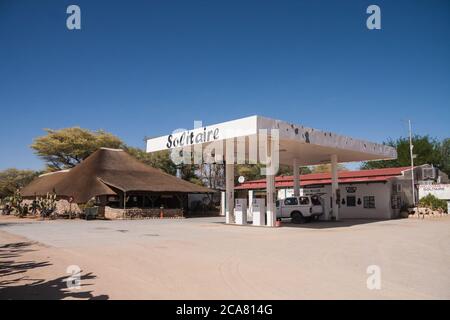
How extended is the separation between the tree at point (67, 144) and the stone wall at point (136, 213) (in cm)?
2849

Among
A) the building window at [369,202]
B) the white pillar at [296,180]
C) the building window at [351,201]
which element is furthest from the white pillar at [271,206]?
the building window at [351,201]

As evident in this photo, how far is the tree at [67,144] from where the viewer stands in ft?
189

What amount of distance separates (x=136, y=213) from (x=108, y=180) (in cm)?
453

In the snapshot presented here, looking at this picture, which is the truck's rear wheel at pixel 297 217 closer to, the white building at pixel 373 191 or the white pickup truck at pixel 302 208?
the white pickup truck at pixel 302 208

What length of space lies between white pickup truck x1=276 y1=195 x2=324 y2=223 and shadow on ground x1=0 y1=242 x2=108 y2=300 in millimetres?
17714

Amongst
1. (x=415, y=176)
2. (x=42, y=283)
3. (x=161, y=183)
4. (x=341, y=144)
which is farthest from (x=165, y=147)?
(x=415, y=176)

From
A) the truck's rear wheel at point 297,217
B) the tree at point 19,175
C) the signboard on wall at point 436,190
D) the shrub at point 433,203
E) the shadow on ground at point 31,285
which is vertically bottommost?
the shadow on ground at point 31,285

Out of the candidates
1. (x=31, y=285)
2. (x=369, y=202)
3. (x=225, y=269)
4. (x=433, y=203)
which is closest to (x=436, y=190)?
(x=433, y=203)

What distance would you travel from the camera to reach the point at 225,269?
338 inches

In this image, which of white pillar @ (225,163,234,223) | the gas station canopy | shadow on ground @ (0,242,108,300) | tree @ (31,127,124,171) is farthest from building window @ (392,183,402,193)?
tree @ (31,127,124,171)
